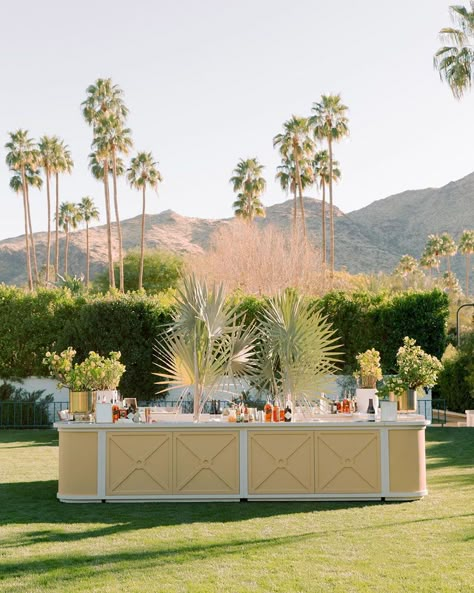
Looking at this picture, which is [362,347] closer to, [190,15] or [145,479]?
[190,15]

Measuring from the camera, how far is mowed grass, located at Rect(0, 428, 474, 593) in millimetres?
6277

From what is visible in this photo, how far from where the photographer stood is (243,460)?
10.1 meters

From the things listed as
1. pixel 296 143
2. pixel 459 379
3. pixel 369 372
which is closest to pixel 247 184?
pixel 296 143

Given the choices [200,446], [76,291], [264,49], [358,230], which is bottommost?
[200,446]

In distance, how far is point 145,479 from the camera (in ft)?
33.1

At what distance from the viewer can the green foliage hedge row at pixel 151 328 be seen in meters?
23.1

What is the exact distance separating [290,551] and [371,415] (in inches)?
131

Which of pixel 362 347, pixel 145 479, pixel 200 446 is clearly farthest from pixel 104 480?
pixel 362 347

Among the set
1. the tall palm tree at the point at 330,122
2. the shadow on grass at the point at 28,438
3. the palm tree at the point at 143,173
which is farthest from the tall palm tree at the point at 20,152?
the shadow on grass at the point at 28,438

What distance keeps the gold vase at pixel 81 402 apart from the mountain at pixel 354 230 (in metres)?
75.1

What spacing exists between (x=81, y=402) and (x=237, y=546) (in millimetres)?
3521

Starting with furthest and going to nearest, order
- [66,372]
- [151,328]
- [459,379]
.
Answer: [459,379], [151,328], [66,372]

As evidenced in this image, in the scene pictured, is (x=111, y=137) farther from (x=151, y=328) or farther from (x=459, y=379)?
(x=459, y=379)

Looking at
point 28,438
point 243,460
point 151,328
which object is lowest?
point 28,438
